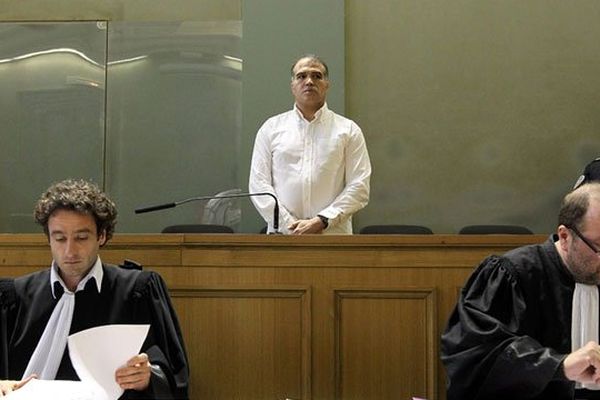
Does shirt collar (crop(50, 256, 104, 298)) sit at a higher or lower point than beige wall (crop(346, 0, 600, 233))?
lower

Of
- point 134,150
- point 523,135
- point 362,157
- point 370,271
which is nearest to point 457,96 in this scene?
point 523,135

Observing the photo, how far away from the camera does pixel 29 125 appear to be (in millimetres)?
7816

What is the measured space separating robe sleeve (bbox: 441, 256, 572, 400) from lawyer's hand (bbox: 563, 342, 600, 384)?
0.04m

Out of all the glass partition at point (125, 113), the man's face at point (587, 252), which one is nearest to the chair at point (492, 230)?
the glass partition at point (125, 113)

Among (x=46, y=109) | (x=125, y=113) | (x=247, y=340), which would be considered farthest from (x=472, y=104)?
(x=247, y=340)

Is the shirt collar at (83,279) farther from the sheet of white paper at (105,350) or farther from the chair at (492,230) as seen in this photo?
the chair at (492,230)

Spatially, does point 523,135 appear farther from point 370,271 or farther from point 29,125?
point 29,125

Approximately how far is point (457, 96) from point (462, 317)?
453 centimetres

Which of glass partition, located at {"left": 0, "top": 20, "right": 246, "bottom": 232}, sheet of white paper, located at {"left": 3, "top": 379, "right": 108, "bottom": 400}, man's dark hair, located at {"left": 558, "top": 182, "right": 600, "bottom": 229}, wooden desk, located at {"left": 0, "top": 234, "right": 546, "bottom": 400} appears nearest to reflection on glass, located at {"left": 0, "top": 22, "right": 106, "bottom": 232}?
glass partition, located at {"left": 0, "top": 20, "right": 246, "bottom": 232}

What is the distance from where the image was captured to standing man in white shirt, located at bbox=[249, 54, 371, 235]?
536 centimetres

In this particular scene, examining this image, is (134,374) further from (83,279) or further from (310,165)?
(310,165)

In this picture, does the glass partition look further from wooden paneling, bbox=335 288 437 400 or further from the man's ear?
the man's ear

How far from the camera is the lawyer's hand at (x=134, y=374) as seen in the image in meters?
2.71

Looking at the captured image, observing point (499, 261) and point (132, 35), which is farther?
point (132, 35)
